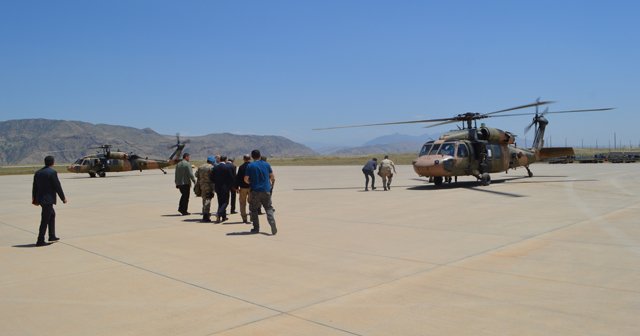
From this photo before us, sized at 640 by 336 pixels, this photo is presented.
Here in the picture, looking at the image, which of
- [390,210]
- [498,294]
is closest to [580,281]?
[498,294]

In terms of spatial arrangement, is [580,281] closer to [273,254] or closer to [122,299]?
[273,254]

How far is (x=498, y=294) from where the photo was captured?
5496 mm

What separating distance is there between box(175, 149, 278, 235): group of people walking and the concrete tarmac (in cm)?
50

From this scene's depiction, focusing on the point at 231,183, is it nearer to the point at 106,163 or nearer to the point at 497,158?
the point at 497,158

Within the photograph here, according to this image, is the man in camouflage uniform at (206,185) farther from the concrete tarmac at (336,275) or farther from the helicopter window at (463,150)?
the helicopter window at (463,150)

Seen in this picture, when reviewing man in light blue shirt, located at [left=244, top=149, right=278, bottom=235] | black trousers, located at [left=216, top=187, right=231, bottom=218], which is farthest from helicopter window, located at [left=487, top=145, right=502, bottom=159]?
man in light blue shirt, located at [left=244, top=149, right=278, bottom=235]

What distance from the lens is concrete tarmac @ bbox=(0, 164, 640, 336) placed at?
4.74m

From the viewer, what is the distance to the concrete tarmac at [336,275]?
4.74 m

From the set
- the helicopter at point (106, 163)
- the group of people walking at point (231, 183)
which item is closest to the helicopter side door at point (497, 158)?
the group of people walking at point (231, 183)

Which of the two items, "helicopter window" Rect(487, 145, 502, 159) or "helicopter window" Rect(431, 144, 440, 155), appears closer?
"helicopter window" Rect(431, 144, 440, 155)

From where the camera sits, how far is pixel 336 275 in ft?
21.5

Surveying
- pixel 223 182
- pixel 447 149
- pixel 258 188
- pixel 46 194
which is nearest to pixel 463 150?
pixel 447 149

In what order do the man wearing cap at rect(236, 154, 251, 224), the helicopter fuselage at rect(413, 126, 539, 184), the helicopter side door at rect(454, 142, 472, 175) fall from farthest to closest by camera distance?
1. the helicopter side door at rect(454, 142, 472, 175)
2. the helicopter fuselage at rect(413, 126, 539, 184)
3. the man wearing cap at rect(236, 154, 251, 224)

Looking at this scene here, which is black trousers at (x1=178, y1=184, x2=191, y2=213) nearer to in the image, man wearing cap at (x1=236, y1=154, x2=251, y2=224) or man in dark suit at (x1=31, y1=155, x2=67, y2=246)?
man wearing cap at (x1=236, y1=154, x2=251, y2=224)
